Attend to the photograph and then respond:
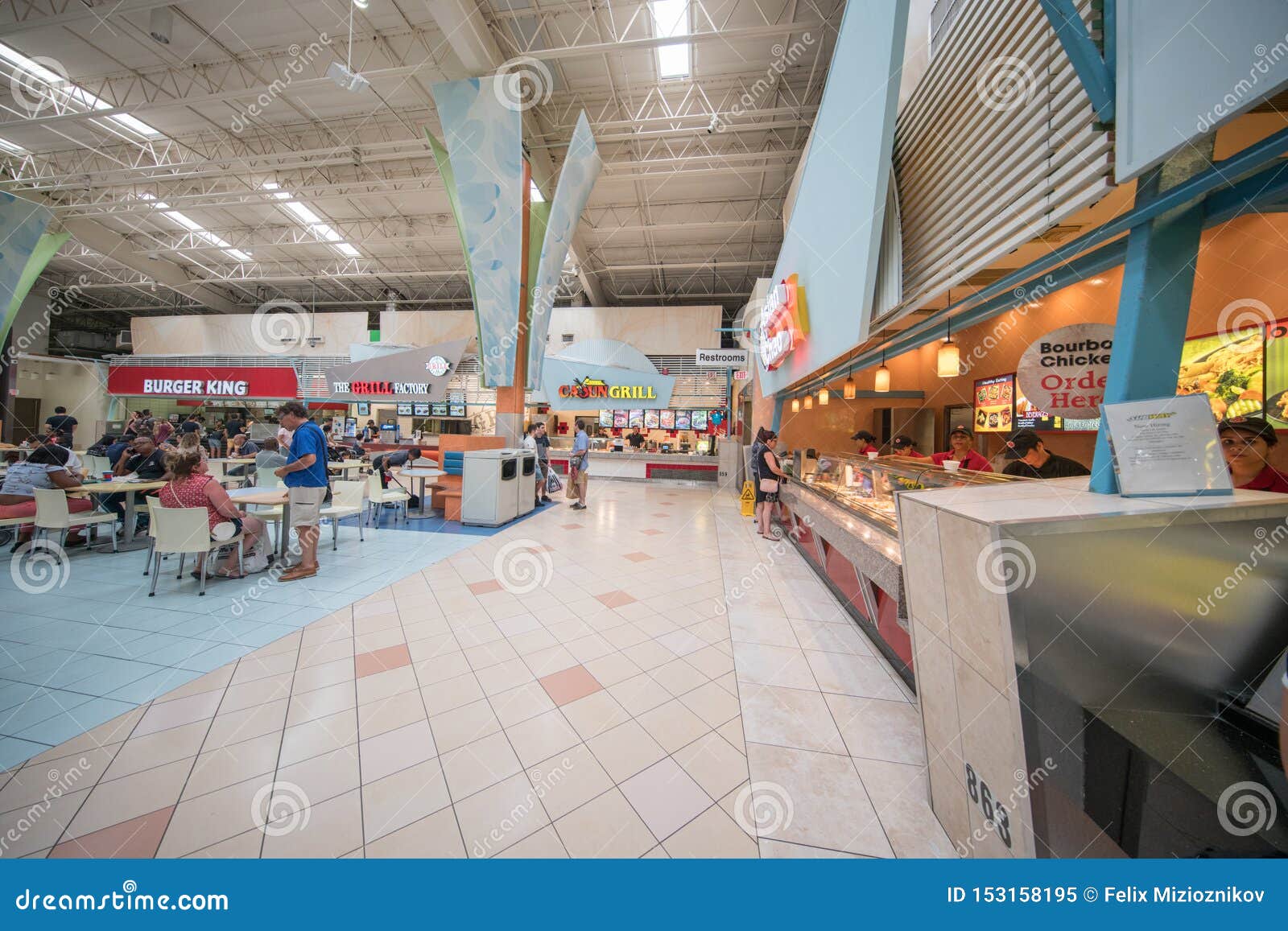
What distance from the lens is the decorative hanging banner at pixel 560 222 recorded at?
260 inches

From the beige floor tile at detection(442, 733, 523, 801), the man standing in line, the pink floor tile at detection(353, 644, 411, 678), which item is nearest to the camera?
the beige floor tile at detection(442, 733, 523, 801)

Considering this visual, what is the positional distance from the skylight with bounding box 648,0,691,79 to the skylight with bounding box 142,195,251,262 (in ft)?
40.9

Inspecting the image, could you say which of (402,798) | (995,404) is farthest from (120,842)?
(995,404)

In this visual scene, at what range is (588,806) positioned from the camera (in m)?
1.63

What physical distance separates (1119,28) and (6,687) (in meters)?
5.71

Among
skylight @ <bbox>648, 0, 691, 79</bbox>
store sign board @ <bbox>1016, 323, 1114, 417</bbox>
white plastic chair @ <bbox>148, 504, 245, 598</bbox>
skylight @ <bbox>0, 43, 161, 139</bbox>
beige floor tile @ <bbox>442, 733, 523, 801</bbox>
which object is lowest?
beige floor tile @ <bbox>442, 733, 523, 801</bbox>

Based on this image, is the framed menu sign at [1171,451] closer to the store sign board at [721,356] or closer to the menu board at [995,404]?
the menu board at [995,404]

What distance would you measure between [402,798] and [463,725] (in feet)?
1.45

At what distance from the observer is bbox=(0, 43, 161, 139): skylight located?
261 inches

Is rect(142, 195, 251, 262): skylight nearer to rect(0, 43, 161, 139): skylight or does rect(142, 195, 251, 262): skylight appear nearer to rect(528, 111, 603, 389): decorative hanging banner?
rect(0, 43, 161, 139): skylight

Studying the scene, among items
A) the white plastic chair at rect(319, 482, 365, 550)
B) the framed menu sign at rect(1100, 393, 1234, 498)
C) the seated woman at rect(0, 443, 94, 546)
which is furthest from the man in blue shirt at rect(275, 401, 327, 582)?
the framed menu sign at rect(1100, 393, 1234, 498)

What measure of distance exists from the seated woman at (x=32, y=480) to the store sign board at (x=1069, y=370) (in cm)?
792

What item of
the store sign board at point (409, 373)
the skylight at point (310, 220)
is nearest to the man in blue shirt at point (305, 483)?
the store sign board at point (409, 373)

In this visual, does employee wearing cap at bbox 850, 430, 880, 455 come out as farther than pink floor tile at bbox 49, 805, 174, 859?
Yes
